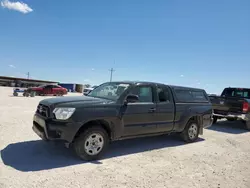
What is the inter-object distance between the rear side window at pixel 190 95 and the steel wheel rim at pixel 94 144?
3.02 meters

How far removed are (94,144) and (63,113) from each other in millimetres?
968

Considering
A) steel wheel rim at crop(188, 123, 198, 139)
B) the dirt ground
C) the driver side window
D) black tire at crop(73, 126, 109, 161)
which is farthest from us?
steel wheel rim at crop(188, 123, 198, 139)

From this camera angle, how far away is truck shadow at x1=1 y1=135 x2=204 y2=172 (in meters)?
4.05

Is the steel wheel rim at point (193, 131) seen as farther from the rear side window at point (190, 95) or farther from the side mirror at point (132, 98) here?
the side mirror at point (132, 98)

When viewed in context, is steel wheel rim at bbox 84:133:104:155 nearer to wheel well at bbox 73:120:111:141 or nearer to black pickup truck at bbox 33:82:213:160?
black pickup truck at bbox 33:82:213:160

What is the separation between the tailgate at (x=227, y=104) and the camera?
9.21 meters

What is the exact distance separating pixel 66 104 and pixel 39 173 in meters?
1.39

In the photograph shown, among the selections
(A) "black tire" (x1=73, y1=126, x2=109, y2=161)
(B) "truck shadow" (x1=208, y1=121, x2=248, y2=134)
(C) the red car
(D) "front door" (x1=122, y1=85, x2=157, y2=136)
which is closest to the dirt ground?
(A) "black tire" (x1=73, y1=126, x2=109, y2=161)

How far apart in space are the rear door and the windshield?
115 centimetres

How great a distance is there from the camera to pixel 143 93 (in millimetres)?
5512

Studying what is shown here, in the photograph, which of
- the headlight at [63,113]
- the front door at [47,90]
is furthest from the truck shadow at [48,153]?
the front door at [47,90]

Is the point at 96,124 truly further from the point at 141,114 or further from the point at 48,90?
the point at 48,90

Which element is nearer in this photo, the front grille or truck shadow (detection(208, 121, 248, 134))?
the front grille

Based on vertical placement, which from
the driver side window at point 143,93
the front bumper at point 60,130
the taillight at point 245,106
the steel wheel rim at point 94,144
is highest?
the driver side window at point 143,93
